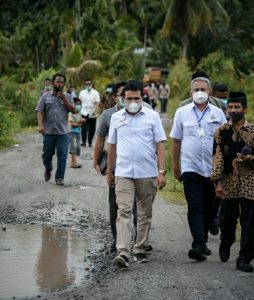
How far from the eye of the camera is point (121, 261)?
812cm

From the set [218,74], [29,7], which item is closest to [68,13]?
[29,7]

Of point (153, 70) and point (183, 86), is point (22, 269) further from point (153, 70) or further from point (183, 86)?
point (153, 70)

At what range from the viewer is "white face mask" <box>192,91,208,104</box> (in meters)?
8.78

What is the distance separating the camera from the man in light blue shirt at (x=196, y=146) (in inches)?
343

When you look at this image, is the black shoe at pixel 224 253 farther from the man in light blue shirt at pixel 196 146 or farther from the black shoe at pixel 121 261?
the black shoe at pixel 121 261

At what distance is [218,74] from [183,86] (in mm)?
3251

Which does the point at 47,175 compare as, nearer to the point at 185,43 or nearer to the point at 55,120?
the point at 55,120

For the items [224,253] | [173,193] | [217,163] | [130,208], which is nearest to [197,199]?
[217,163]

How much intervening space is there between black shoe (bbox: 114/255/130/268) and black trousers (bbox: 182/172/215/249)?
2.87ft

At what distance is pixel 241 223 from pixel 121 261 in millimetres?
1366

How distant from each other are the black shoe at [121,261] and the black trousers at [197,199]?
0.87 metres

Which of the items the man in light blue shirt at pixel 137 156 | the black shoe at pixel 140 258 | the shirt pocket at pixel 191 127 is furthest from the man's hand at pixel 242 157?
the black shoe at pixel 140 258

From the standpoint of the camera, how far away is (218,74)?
4472cm

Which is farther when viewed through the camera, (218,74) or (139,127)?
(218,74)
